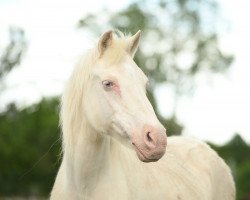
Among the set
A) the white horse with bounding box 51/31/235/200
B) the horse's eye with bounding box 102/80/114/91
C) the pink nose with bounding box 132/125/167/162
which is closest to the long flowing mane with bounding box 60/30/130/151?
the white horse with bounding box 51/31/235/200

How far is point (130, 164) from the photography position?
5.36m

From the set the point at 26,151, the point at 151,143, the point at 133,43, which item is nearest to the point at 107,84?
the point at 133,43

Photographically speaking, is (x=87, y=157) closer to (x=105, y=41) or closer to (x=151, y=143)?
(x=151, y=143)

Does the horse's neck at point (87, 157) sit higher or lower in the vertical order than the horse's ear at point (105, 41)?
lower

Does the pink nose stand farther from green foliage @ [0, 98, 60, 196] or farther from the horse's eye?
green foliage @ [0, 98, 60, 196]

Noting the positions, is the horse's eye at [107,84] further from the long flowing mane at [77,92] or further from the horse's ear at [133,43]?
the horse's ear at [133,43]

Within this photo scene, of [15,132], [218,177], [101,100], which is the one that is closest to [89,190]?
[101,100]

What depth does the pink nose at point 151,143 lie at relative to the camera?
444 cm

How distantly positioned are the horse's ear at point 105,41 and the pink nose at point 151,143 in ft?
3.01

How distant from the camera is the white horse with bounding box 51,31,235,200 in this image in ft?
15.3

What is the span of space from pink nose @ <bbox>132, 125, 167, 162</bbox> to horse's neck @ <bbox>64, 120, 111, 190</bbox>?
0.62 metres

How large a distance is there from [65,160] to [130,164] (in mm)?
569

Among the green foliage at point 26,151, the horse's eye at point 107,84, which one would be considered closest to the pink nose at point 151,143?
the horse's eye at point 107,84

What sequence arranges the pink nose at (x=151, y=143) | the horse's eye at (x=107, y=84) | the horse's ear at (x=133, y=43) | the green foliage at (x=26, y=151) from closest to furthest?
the pink nose at (x=151, y=143)
the horse's eye at (x=107, y=84)
the horse's ear at (x=133, y=43)
the green foliage at (x=26, y=151)
